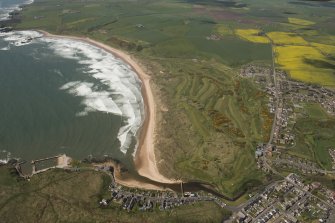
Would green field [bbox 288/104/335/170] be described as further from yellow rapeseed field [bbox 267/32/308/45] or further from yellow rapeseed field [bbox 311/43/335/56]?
yellow rapeseed field [bbox 267/32/308/45]

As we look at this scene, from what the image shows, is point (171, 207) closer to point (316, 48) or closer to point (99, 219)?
point (99, 219)

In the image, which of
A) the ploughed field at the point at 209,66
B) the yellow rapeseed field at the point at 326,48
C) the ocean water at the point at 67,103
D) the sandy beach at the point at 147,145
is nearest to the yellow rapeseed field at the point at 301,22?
the ploughed field at the point at 209,66

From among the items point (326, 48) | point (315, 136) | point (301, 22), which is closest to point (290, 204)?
point (315, 136)

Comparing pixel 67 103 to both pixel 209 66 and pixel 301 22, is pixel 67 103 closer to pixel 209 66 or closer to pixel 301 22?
pixel 209 66

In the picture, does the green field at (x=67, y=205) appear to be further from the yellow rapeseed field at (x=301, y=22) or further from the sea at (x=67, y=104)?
the yellow rapeseed field at (x=301, y=22)

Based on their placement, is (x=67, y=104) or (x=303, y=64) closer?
(x=67, y=104)

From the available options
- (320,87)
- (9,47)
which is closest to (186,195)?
(320,87)
